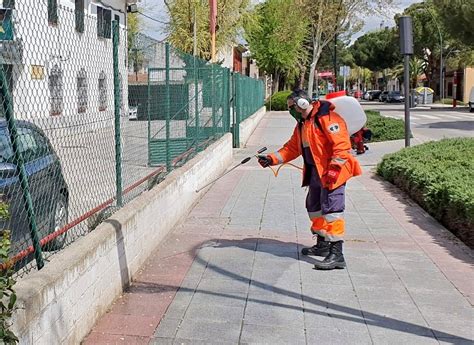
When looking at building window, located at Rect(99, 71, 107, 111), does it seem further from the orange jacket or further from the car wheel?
the orange jacket

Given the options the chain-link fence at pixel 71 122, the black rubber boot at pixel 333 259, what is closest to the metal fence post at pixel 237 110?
the chain-link fence at pixel 71 122

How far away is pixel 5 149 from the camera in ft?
13.0

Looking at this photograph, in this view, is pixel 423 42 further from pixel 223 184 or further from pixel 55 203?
pixel 55 203

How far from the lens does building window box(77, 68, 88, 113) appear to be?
489 centimetres

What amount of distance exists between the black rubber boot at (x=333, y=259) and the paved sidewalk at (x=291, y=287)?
0.09 metres

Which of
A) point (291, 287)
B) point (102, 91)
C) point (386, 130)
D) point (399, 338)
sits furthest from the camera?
point (386, 130)

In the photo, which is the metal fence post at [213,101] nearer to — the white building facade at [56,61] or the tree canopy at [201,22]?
the white building facade at [56,61]

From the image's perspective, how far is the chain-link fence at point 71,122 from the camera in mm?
3627

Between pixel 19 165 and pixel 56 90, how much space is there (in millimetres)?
1079

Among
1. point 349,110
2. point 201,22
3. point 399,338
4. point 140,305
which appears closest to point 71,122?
point 140,305

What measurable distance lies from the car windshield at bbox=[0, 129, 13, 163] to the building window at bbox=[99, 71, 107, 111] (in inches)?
60.9

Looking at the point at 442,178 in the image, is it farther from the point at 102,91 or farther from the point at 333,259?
the point at 102,91

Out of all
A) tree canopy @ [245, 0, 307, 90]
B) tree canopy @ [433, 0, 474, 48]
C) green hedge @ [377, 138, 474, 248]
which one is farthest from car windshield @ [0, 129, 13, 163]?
tree canopy @ [433, 0, 474, 48]

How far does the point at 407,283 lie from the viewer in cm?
525
